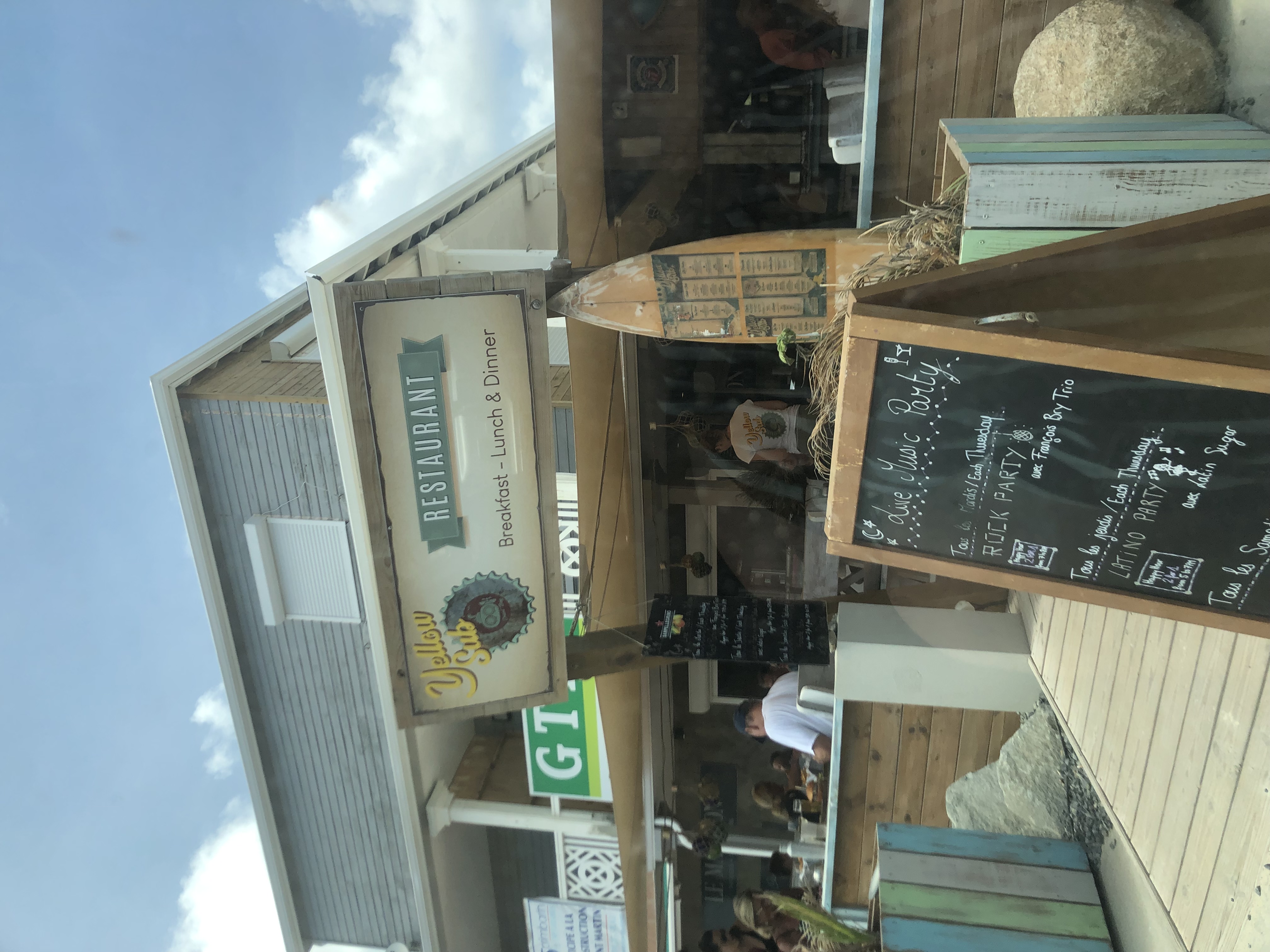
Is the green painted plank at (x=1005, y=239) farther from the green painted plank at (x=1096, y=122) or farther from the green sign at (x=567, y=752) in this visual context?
the green sign at (x=567, y=752)

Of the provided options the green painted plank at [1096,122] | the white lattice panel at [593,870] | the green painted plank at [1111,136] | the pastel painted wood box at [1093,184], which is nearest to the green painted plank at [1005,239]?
Answer: the pastel painted wood box at [1093,184]

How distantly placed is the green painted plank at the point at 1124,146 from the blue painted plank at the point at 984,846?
2.49 m

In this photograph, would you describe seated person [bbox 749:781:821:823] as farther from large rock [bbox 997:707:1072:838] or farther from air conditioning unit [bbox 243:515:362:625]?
air conditioning unit [bbox 243:515:362:625]

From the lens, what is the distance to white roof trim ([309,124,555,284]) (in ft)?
10.8

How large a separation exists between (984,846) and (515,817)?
4.62 meters

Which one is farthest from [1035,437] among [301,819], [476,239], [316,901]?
[316,901]

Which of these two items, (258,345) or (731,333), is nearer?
(731,333)

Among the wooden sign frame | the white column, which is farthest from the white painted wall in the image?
the white column

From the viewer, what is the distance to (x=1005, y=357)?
62.7 inches

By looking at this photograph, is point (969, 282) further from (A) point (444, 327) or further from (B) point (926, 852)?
(B) point (926, 852)

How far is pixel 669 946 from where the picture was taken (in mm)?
6191

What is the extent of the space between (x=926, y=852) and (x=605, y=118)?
410 cm

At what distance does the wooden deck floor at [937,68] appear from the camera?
297 centimetres

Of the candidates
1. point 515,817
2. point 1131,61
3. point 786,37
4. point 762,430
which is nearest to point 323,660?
point 515,817
